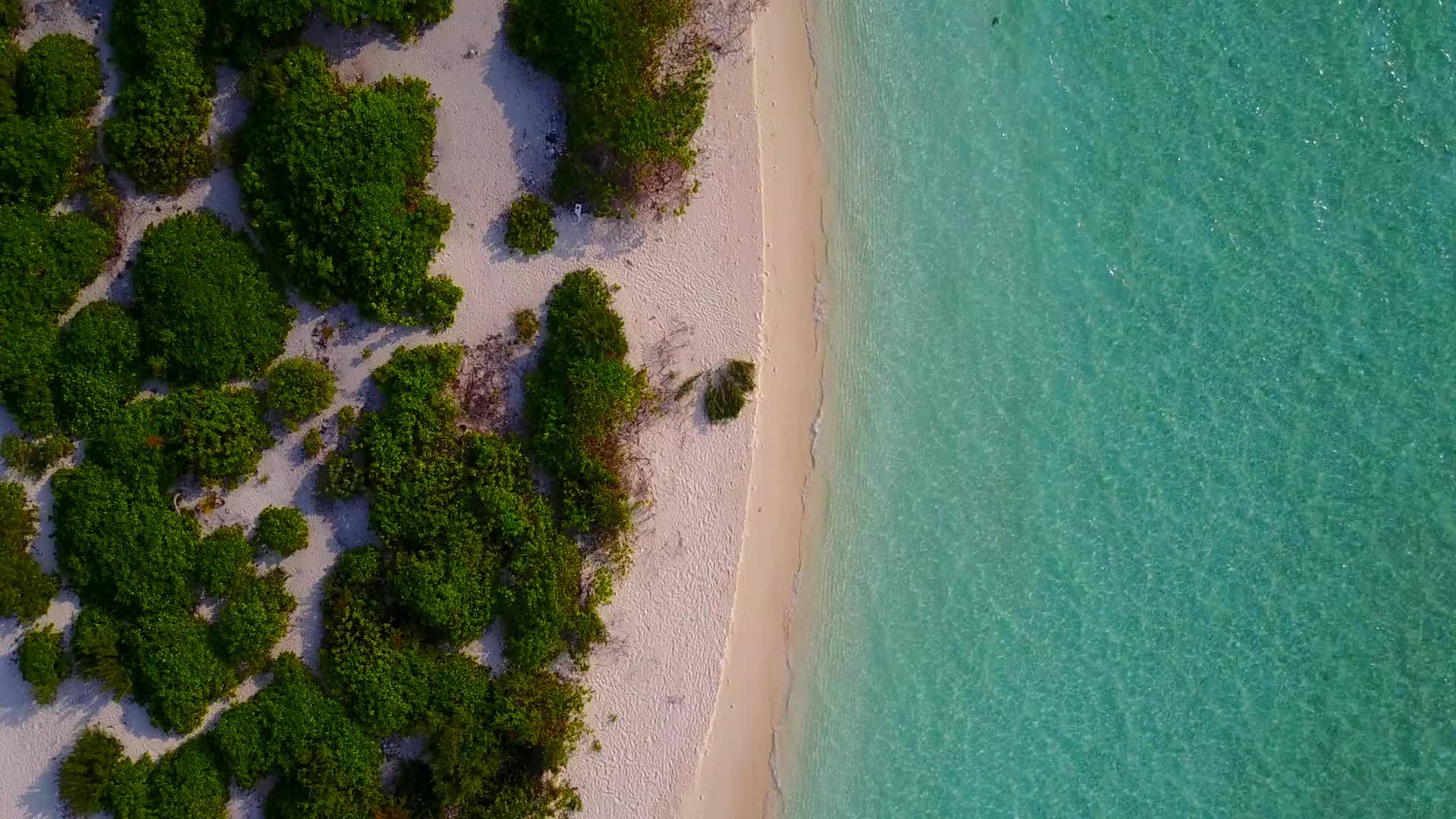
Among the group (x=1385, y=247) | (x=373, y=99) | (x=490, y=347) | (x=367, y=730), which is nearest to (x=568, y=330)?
(x=490, y=347)

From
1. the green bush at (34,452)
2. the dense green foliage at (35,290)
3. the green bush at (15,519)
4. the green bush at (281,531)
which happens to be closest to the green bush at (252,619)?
the green bush at (281,531)

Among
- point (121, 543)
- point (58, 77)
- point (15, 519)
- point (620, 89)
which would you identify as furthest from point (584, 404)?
point (58, 77)

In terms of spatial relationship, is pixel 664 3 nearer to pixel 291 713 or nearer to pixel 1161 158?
pixel 1161 158

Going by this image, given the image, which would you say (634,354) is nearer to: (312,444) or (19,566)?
(312,444)

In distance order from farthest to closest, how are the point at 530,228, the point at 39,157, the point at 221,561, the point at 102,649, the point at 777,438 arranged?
the point at 777,438
the point at 530,228
the point at 221,561
the point at 102,649
the point at 39,157

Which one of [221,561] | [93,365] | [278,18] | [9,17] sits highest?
[9,17]

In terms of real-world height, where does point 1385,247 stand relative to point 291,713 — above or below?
above
